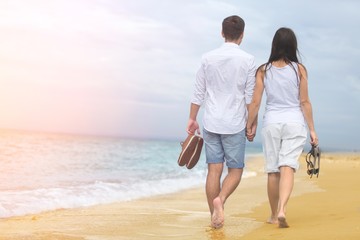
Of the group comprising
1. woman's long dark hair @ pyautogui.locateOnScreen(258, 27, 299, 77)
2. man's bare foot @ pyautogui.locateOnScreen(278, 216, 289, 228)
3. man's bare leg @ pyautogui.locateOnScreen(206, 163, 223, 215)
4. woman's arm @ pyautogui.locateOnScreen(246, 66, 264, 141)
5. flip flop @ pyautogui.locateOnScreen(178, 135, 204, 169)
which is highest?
woman's long dark hair @ pyautogui.locateOnScreen(258, 27, 299, 77)

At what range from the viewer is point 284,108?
5426mm

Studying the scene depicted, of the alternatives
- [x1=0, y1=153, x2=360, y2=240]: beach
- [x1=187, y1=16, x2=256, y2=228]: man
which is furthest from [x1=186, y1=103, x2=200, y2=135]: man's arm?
[x1=0, y1=153, x2=360, y2=240]: beach

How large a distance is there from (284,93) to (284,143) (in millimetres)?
466

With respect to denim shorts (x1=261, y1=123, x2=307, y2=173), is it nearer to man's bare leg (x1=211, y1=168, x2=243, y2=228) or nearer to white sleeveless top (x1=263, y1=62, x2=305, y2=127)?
white sleeveless top (x1=263, y1=62, x2=305, y2=127)

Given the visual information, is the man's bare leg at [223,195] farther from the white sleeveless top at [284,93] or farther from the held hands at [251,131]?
the white sleeveless top at [284,93]

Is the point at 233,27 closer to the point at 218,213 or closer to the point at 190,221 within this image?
the point at 218,213

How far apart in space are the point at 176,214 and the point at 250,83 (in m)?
2.26

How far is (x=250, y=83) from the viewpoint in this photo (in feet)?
18.0

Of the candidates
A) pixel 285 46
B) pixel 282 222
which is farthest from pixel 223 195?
pixel 285 46

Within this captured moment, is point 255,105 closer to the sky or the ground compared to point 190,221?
closer to the sky

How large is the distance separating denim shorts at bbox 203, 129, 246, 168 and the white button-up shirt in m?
0.07

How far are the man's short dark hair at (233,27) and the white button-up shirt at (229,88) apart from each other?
0.11 metres

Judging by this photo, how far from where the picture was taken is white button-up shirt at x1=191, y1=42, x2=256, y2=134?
5.49 meters

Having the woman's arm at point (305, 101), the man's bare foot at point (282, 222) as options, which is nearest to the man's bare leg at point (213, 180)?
the man's bare foot at point (282, 222)
